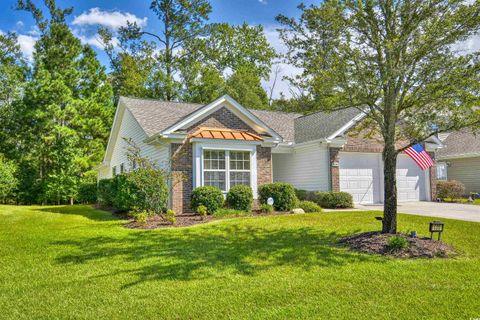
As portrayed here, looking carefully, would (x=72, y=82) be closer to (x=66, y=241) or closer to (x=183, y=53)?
(x=183, y=53)

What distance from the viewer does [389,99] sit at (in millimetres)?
8414

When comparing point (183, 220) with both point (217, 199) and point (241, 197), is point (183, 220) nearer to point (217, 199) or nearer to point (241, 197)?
point (217, 199)

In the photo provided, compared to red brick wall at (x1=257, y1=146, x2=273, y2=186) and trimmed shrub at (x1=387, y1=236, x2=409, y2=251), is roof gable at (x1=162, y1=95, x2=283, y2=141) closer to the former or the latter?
red brick wall at (x1=257, y1=146, x2=273, y2=186)

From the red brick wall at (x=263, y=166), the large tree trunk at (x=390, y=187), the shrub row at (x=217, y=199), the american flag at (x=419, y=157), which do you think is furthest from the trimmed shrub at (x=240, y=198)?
the american flag at (x=419, y=157)

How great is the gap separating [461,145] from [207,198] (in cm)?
2041

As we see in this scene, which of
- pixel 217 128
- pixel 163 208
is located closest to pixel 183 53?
pixel 217 128

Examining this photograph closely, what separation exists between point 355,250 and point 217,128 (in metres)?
9.48

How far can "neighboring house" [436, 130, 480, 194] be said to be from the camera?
24.0 metres

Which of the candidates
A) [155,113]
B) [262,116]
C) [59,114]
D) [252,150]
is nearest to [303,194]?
[252,150]

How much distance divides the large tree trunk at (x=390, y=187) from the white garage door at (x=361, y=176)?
9.52 m

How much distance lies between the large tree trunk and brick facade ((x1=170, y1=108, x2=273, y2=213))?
7.25 m

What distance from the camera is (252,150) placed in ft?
52.0

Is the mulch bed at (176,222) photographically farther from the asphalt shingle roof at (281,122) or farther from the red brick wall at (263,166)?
the asphalt shingle roof at (281,122)

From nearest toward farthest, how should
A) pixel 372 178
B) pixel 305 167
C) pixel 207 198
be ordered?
pixel 207 198 < pixel 372 178 < pixel 305 167
